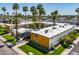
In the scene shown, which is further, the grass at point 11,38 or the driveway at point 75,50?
the grass at point 11,38

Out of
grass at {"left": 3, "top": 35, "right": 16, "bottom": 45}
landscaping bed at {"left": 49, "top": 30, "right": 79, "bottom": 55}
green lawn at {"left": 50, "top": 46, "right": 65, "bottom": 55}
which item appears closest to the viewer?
green lawn at {"left": 50, "top": 46, "right": 65, "bottom": 55}

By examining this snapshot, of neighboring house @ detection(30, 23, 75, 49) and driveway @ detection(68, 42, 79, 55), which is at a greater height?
neighboring house @ detection(30, 23, 75, 49)

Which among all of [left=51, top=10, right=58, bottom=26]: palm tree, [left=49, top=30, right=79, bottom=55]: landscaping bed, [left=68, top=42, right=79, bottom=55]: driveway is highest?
[left=51, top=10, right=58, bottom=26]: palm tree

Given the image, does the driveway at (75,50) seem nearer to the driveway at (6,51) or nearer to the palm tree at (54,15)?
the palm tree at (54,15)

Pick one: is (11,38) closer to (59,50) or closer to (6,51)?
(6,51)

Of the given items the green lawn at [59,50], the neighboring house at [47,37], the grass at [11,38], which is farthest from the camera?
the grass at [11,38]

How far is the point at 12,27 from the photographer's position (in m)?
12.7

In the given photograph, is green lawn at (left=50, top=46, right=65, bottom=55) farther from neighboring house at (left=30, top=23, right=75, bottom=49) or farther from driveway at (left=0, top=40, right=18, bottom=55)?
driveway at (left=0, top=40, right=18, bottom=55)

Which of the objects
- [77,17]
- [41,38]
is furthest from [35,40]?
[77,17]

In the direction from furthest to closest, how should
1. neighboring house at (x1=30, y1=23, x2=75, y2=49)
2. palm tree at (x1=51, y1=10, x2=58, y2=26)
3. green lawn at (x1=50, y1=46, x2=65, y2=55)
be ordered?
palm tree at (x1=51, y1=10, x2=58, y2=26)
neighboring house at (x1=30, y1=23, x2=75, y2=49)
green lawn at (x1=50, y1=46, x2=65, y2=55)

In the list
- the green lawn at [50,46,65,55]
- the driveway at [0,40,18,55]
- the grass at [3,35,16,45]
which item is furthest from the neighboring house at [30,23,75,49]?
the driveway at [0,40,18,55]

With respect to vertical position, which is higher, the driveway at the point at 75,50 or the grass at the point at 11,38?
the grass at the point at 11,38

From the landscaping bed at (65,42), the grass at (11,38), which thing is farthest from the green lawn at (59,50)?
the grass at (11,38)
